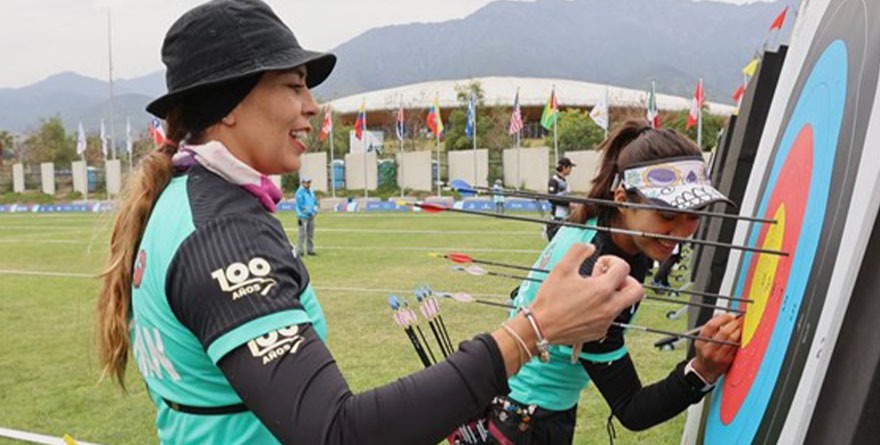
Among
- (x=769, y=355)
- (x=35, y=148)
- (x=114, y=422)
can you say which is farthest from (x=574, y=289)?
(x=35, y=148)

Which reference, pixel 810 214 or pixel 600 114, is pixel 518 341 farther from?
pixel 600 114

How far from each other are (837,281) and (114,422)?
454 cm

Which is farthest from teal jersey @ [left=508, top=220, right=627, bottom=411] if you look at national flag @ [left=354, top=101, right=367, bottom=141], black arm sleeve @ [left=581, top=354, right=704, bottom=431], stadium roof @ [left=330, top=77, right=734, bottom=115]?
stadium roof @ [left=330, top=77, right=734, bottom=115]

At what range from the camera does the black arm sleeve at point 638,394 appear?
5.58ft

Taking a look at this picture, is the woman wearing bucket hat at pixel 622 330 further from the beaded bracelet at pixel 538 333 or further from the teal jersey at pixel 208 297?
the teal jersey at pixel 208 297

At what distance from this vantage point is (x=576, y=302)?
39.4 inches

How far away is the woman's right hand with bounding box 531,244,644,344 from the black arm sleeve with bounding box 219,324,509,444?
107mm

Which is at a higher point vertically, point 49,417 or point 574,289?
point 574,289

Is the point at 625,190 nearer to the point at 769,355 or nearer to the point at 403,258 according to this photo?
the point at 769,355

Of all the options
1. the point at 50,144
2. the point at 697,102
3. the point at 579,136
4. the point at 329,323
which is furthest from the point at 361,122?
the point at 50,144

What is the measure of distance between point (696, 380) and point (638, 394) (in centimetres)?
15

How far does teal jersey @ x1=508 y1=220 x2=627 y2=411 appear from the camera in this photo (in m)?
1.88

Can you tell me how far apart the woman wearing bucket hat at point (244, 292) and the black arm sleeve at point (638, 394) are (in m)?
0.74

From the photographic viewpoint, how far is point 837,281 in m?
0.90
